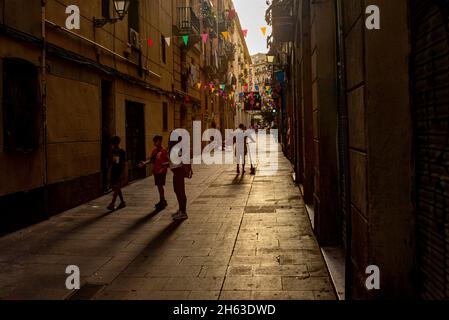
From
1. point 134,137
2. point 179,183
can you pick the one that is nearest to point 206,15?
point 134,137

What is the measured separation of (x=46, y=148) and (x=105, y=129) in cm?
370

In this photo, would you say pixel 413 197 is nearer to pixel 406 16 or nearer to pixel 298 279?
pixel 406 16

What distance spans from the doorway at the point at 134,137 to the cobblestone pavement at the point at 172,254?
15.4 ft

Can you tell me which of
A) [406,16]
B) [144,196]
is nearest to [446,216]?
[406,16]

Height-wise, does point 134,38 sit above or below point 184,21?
below

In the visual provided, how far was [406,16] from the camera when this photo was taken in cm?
340

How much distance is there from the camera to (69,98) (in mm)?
9734

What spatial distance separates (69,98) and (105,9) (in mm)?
3899

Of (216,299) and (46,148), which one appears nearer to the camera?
(216,299)

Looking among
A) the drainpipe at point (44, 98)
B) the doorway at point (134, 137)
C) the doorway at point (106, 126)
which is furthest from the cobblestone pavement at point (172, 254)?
the doorway at point (134, 137)

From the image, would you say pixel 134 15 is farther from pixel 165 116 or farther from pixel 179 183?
pixel 179 183

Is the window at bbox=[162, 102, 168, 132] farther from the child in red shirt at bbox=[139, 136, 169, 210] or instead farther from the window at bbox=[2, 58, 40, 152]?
the window at bbox=[2, 58, 40, 152]

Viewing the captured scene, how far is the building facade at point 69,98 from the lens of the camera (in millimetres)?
7602

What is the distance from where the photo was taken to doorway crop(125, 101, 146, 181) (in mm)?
14438
